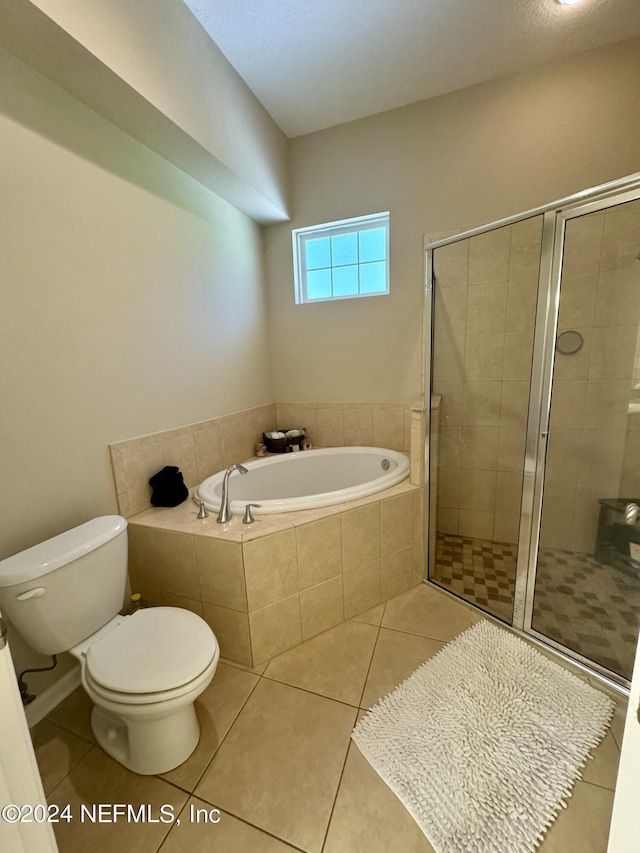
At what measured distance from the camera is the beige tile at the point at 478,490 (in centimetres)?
237

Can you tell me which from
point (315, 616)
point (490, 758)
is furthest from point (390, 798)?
point (315, 616)

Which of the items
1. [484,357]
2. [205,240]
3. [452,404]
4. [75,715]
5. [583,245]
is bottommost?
[75,715]

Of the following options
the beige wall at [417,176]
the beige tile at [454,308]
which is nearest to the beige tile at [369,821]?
the beige wall at [417,176]

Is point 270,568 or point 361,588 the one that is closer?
point 270,568

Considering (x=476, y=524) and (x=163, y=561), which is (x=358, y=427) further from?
(x=163, y=561)

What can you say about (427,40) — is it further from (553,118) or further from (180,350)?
(180,350)

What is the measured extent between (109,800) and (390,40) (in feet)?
11.0

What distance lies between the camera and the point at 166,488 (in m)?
1.74

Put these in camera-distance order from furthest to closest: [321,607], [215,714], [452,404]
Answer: [452,404] → [321,607] → [215,714]

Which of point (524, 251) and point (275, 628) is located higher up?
point (524, 251)

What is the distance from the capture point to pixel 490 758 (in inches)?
43.8

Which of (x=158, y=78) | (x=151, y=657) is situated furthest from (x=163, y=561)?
(x=158, y=78)

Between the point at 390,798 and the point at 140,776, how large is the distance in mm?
797

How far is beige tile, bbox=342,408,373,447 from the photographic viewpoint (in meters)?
2.66
